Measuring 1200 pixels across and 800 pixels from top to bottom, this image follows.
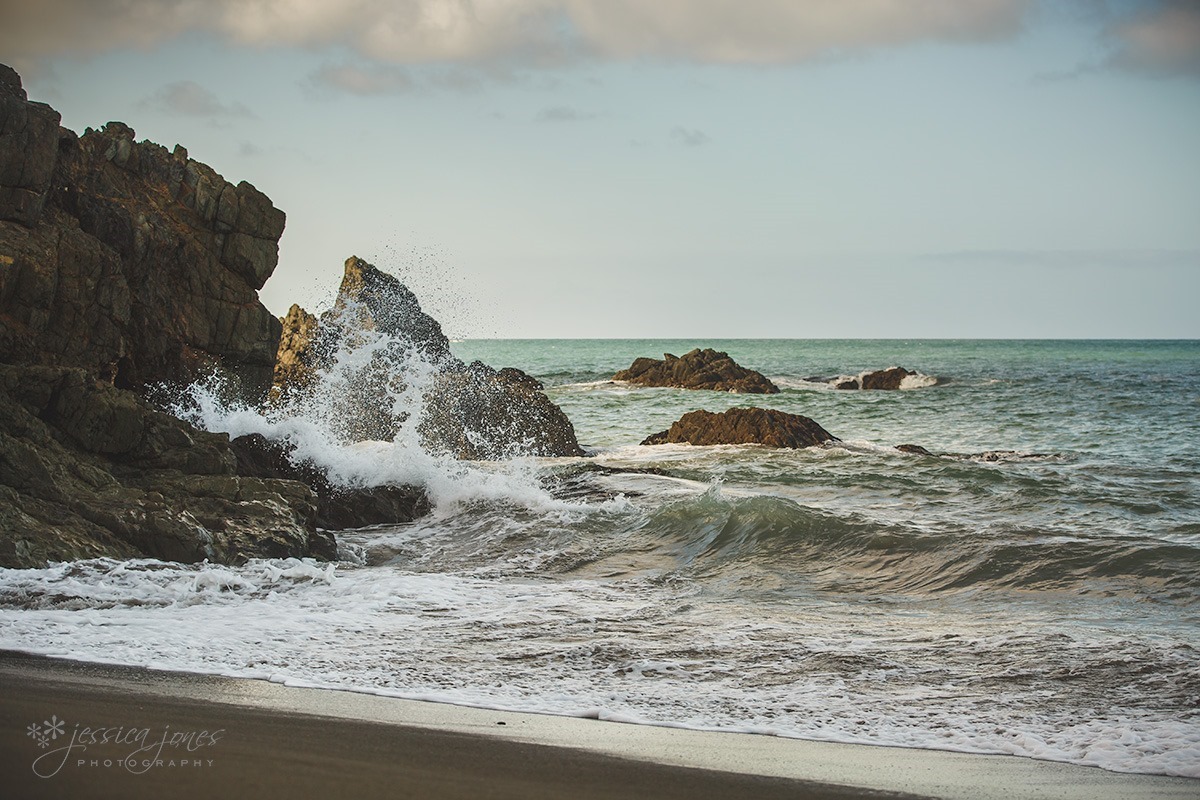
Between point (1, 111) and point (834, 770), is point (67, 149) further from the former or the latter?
point (834, 770)

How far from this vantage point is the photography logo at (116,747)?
136 inches

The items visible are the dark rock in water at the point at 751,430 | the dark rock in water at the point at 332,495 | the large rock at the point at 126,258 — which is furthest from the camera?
the dark rock in water at the point at 751,430

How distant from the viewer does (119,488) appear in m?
7.82

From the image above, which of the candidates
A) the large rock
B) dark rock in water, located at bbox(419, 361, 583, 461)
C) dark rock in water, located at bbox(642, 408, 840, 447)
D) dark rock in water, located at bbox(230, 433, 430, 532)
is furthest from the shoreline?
dark rock in water, located at bbox(642, 408, 840, 447)

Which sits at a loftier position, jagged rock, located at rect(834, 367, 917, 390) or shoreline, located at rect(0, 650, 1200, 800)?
jagged rock, located at rect(834, 367, 917, 390)

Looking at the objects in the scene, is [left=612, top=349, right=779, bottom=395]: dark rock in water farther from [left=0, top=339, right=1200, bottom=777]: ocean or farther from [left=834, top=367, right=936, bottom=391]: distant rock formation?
[left=0, top=339, right=1200, bottom=777]: ocean

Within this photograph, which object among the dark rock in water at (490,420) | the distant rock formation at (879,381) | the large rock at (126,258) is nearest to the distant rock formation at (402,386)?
the dark rock in water at (490,420)

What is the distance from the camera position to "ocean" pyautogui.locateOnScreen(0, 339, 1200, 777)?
4965 mm

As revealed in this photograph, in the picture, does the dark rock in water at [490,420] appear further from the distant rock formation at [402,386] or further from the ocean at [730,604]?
the ocean at [730,604]

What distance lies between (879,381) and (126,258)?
33008 millimetres

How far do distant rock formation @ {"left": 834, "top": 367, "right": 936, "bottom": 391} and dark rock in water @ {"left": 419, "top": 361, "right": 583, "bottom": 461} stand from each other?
23.7 metres

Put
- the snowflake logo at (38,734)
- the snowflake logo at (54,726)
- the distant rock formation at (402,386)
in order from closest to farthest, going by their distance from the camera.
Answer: the snowflake logo at (38,734) → the snowflake logo at (54,726) → the distant rock formation at (402,386)

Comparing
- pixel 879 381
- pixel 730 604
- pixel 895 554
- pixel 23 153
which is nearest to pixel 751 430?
pixel 895 554

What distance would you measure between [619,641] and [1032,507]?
764cm
